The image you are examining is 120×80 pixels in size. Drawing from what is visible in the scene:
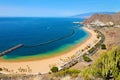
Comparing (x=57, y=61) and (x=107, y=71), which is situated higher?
(x=107, y=71)

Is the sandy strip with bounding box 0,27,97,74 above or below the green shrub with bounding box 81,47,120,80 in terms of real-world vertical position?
below

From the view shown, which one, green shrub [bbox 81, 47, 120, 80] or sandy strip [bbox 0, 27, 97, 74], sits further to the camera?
sandy strip [bbox 0, 27, 97, 74]

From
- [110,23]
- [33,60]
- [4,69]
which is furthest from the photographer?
[110,23]

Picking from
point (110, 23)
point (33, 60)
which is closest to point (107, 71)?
point (33, 60)

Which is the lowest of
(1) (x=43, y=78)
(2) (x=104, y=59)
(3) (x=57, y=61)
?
(3) (x=57, y=61)

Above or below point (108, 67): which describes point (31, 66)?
below

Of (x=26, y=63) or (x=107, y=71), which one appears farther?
(x=26, y=63)

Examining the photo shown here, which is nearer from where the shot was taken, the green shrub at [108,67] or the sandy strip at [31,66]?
the green shrub at [108,67]

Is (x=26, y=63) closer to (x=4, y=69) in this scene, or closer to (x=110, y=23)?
(x=4, y=69)

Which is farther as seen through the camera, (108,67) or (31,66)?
(31,66)

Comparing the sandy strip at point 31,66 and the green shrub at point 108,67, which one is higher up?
the green shrub at point 108,67

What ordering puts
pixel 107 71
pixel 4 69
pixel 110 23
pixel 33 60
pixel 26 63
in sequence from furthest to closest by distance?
pixel 110 23
pixel 33 60
pixel 26 63
pixel 4 69
pixel 107 71
